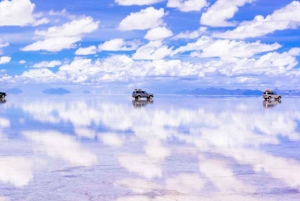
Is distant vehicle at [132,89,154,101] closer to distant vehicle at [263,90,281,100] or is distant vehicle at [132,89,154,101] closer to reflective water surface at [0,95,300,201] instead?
distant vehicle at [263,90,281,100]

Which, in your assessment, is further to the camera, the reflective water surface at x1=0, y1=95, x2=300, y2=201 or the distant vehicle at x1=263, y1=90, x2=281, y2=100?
the distant vehicle at x1=263, y1=90, x2=281, y2=100

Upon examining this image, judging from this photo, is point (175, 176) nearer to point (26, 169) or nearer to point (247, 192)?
point (247, 192)

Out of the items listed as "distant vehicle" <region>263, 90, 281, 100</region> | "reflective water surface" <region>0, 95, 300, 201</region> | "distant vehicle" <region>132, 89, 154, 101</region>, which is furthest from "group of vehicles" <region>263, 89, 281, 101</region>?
"reflective water surface" <region>0, 95, 300, 201</region>

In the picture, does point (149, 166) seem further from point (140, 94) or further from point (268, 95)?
point (268, 95)

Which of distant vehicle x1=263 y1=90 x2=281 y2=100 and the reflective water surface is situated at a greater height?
distant vehicle x1=263 y1=90 x2=281 y2=100

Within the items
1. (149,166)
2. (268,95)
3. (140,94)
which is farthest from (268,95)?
(149,166)

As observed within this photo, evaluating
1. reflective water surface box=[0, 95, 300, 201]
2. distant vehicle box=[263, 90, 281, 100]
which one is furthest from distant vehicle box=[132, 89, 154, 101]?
reflective water surface box=[0, 95, 300, 201]

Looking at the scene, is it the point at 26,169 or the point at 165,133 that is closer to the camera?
the point at 26,169

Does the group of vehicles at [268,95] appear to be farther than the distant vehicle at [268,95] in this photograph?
Yes

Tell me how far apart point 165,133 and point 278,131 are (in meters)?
6.80

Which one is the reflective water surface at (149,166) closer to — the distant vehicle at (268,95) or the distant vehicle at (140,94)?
the distant vehicle at (140,94)

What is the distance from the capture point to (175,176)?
1296cm

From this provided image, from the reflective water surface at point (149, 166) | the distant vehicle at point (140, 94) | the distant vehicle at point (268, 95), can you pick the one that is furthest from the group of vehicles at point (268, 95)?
the reflective water surface at point (149, 166)

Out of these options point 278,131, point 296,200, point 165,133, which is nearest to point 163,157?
point 296,200
